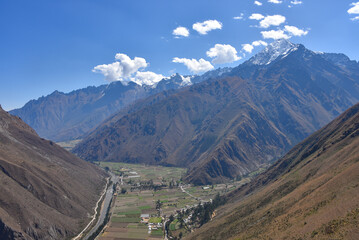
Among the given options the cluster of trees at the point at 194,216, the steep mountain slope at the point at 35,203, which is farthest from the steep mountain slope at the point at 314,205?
the steep mountain slope at the point at 35,203

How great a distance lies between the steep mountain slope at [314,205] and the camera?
68.1 meters

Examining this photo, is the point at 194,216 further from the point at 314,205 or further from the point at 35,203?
the point at 314,205

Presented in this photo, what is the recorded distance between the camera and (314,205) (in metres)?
85.1

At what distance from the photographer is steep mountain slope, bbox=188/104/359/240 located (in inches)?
2680

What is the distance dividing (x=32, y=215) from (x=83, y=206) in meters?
53.0

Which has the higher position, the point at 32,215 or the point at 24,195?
the point at 24,195

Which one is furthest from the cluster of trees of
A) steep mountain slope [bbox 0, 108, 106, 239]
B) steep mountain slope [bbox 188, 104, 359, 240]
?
steep mountain slope [bbox 0, 108, 106, 239]

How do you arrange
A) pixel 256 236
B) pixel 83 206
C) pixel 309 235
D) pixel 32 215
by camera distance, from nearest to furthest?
pixel 309 235, pixel 256 236, pixel 32 215, pixel 83 206

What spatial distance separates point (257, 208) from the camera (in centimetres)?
12469

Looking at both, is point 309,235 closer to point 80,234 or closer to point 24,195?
point 80,234

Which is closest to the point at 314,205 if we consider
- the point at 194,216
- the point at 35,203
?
the point at 194,216

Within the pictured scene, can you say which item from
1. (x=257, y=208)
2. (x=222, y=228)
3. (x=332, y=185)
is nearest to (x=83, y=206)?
(x=222, y=228)

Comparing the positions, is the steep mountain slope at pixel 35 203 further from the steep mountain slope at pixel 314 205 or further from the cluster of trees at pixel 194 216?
the steep mountain slope at pixel 314 205

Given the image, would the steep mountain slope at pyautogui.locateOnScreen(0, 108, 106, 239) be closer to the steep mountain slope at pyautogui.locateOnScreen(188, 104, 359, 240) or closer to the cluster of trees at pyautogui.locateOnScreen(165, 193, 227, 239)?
the cluster of trees at pyautogui.locateOnScreen(165, 193, 227, 239)
